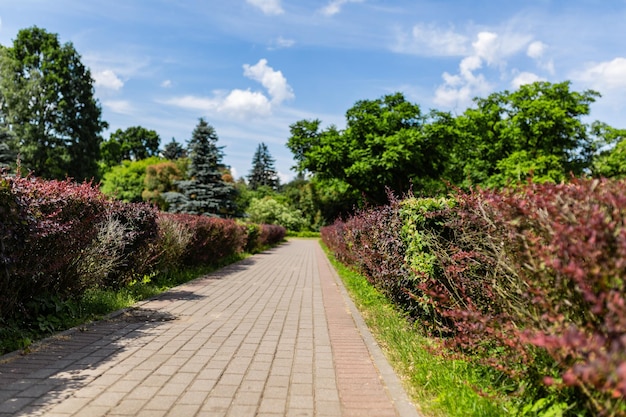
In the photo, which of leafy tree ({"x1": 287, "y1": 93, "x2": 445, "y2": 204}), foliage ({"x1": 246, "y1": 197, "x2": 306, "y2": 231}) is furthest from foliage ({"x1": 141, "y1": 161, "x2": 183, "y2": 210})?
leafy tree ({"x1": 287, "y1": 93, "x2": 445, "y2": 204})

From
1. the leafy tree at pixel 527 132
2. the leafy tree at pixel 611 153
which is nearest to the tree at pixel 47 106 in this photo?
the leafy tree at pixel 527 132

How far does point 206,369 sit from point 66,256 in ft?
9.36

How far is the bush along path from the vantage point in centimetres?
498

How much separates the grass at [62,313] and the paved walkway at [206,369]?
0.73 ft

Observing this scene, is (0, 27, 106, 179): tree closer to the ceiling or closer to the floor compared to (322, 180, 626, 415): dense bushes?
closer to the ceiling

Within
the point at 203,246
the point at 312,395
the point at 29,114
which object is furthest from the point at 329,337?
the point at 29,114

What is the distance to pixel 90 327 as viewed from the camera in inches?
242

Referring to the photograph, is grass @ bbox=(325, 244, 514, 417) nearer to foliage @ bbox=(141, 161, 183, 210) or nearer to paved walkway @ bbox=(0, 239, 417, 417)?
paved walkway @ bbox=(0, 239, 417, 417)

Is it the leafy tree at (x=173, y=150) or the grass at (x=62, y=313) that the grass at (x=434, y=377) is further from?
the leafy tree at (x=173, y=150)

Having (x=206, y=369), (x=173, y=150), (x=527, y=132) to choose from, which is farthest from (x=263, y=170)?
(x=206, y=369)

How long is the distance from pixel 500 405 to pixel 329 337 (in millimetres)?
2982

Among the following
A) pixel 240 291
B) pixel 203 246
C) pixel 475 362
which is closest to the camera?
pixel 475 362

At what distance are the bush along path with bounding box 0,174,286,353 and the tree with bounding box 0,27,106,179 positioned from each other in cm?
3342

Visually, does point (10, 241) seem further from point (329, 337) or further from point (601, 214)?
point (601, 214)
